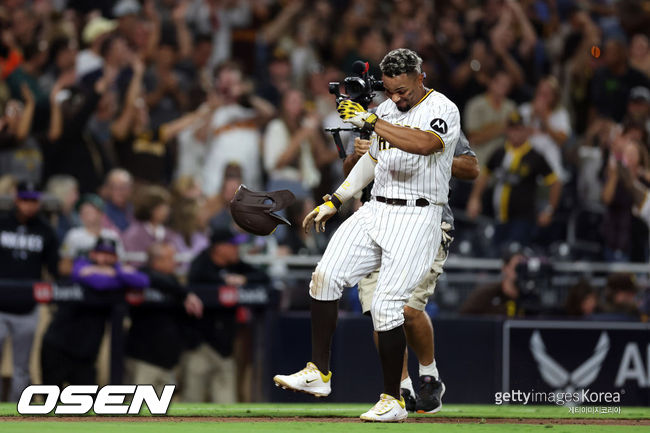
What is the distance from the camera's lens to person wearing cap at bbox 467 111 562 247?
454 inches

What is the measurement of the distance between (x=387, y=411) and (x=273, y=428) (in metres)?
0.65

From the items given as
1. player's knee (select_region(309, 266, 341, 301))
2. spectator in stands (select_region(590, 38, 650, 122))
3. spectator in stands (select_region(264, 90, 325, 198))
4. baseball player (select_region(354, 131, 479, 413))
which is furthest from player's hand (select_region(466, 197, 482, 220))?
player's knee (select_region(309, 266, 341, 301))

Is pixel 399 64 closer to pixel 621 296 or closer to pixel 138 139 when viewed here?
pixel 621 296

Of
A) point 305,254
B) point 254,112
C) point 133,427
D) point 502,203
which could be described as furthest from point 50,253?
point 502,203

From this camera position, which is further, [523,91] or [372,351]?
[523,91]

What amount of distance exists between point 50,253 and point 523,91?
6123 millimetres

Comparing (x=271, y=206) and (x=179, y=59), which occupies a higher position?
(x=179, y=59)

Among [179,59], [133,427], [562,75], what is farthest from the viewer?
[562,75]

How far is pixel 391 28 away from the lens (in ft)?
45.8

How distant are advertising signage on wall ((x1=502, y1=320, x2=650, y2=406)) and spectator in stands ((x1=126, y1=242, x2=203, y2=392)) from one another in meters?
2.74

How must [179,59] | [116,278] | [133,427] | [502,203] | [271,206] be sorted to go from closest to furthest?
[133,427] < [271,206] < [116,278] < [502,203] < [179,59]

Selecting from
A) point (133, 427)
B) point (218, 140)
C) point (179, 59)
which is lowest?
point (133, 427)

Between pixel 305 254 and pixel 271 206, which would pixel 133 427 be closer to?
pixel 271 206

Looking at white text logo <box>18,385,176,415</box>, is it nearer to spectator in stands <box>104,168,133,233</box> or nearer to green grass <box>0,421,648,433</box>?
green grass <box>0,421,648,433</box>
